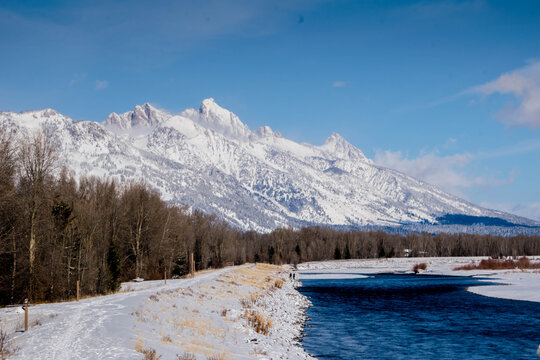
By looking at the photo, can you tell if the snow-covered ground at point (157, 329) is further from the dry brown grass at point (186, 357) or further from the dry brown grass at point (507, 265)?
the dry brown grass at point (507, 265)

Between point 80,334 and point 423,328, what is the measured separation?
2753cm

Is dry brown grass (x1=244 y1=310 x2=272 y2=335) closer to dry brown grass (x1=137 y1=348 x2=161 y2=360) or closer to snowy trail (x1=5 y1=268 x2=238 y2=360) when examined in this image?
snowy trail (x1=5 y1=268 x2=238 y2=360)

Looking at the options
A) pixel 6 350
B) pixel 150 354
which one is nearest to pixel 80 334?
pixel 6 350

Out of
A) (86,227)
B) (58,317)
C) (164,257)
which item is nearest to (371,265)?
(164,257)

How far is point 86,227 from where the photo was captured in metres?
52.8

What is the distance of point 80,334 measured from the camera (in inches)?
830

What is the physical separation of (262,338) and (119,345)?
458 inches

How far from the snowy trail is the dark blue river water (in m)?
12.6

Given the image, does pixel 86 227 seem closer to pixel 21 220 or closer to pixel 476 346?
pixel 21 220

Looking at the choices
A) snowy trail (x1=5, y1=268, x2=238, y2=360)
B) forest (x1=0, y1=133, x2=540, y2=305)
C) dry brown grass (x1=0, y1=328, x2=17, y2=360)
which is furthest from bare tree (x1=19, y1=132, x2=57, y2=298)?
dry brown grass (x1=0, y1=328, x2=17, y2=360)

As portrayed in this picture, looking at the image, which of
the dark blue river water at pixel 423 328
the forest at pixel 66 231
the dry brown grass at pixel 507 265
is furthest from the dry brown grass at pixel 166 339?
the dry brown grass at pixel 507 265

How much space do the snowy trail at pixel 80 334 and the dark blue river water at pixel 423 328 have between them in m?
12.6

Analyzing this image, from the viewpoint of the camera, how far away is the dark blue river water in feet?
95.5

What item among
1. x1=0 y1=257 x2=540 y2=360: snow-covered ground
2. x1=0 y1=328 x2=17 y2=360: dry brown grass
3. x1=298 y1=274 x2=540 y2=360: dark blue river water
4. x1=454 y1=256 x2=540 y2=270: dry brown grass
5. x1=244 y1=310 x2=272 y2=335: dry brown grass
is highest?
x1=0 y1=328 x2=17 y2=360: dry brown grass
